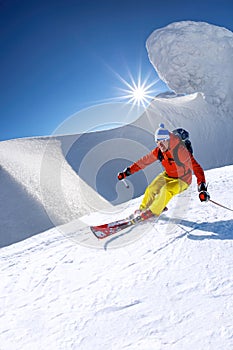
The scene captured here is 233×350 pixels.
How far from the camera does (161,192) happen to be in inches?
139

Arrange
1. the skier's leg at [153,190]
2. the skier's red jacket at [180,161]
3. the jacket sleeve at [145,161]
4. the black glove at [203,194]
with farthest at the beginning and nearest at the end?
the jacket sleeve at [145,161] → the skier's leg at [153,190] → the skier's red jacket at [180,161] → the black glove at [203,194]

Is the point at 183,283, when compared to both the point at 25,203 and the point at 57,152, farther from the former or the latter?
the point at 57,152

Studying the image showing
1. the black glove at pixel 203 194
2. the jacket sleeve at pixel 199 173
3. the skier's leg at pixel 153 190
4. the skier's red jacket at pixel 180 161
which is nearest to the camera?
the black glove at pixel 203 194

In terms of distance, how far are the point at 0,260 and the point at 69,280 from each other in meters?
1.42

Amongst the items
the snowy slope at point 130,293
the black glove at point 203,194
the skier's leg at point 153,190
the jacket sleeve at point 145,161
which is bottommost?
the snowy slope at point 130,293

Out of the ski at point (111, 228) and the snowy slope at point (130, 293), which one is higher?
the ski at point (111, 228)

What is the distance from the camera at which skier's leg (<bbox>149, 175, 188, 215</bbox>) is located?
343 centimetres

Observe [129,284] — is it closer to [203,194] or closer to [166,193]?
[203,194]

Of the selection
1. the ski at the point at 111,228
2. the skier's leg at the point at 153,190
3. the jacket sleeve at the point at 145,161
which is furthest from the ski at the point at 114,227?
the jacket sleeve at the point at 145,161

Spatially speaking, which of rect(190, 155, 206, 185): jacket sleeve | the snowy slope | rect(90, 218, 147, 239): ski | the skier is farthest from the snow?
rect(190, 155, 206, 185): jacket sleeve

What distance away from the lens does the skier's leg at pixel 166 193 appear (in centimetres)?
343

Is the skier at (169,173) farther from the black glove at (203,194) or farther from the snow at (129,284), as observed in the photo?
the snow at (129,284)

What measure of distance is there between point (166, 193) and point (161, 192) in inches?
2.7

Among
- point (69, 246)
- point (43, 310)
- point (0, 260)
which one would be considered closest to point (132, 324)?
point (43, 310)
